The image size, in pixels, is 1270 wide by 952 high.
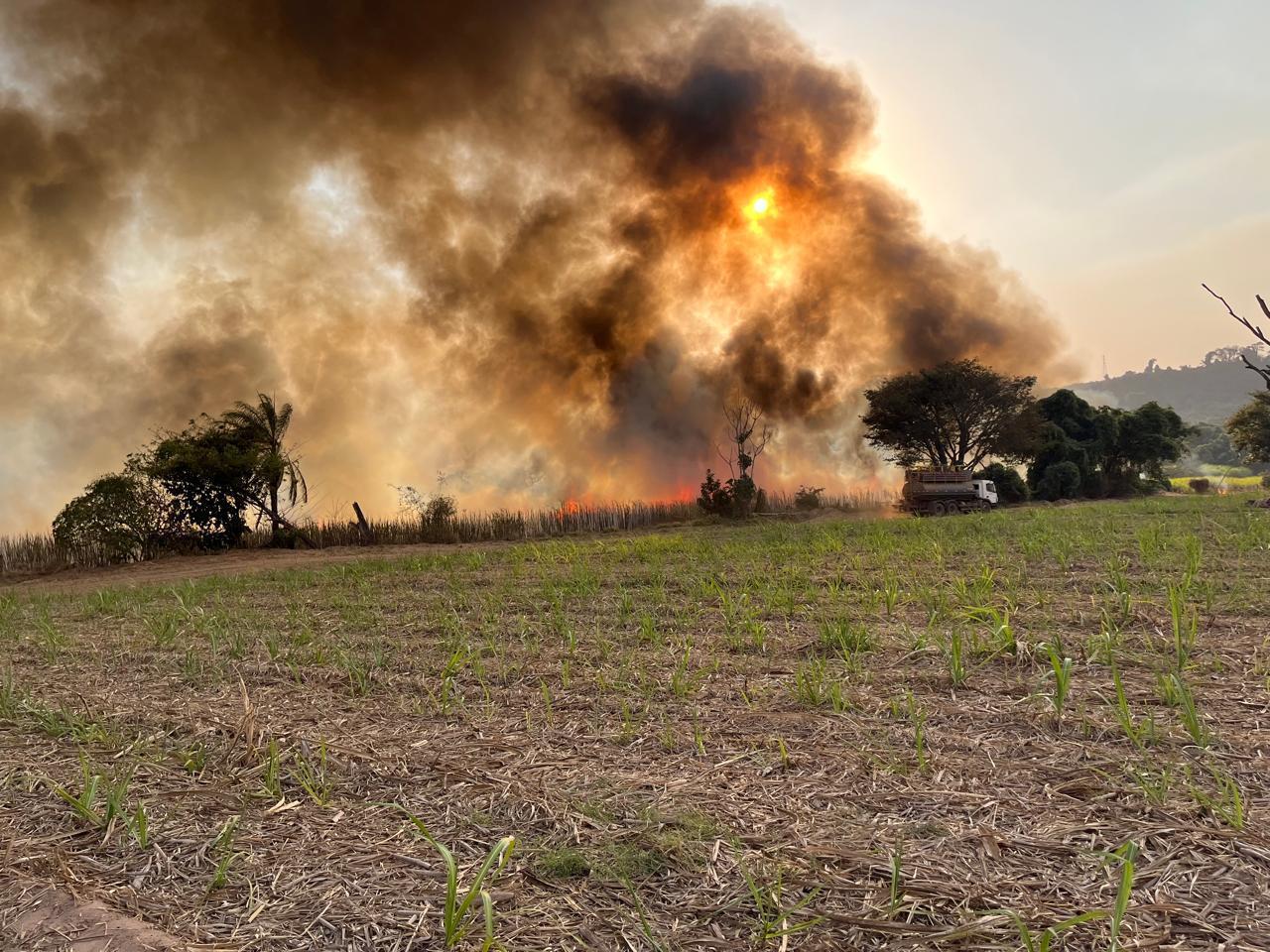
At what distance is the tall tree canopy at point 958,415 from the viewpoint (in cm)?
3447

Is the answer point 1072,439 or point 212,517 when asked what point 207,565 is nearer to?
point 212,517

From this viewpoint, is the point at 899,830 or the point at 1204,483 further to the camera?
the point at 1204,483

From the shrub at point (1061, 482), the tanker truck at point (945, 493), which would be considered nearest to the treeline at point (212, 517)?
the tanker truck at point (945, 493)

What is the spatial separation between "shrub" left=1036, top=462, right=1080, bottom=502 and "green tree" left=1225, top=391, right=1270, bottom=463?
377 inches

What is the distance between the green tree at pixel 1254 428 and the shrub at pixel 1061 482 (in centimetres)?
956

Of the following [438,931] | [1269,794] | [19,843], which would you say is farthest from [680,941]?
[19,843]

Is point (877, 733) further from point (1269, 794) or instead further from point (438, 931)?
point (438, 931)

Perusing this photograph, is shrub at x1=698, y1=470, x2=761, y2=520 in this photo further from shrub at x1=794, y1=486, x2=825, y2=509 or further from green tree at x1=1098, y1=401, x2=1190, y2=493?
green tree at x1=1098, y1=401, x2=1190, y2=493

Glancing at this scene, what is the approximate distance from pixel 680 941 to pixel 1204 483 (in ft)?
163

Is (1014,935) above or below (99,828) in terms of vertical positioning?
below

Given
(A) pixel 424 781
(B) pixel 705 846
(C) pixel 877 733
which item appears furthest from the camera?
(C) pixel 877 733

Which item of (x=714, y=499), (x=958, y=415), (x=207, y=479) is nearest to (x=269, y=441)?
(x=207, y=479)

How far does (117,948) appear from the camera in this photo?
6.34 ft

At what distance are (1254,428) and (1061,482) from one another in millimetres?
11852
